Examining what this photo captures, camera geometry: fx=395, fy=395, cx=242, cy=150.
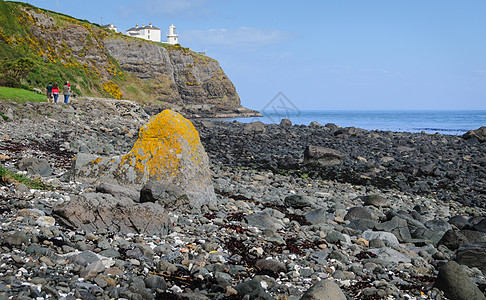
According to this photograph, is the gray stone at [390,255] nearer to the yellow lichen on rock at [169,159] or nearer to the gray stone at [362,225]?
the gray stone at [362,225]

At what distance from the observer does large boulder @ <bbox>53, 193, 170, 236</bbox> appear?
5145 millimetres

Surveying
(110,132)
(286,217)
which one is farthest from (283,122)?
(286,217)

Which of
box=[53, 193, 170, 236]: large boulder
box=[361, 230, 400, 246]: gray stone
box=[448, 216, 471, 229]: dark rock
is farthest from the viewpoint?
box=[448, 216, 471, 229]: dark rock

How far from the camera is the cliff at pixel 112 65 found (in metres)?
43.5

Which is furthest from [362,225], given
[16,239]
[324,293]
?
[16,239]

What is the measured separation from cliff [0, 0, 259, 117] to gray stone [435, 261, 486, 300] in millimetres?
34141

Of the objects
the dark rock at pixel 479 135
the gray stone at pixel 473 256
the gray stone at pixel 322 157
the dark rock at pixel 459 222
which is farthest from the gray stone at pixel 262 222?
the dark rock at pixel 479 135

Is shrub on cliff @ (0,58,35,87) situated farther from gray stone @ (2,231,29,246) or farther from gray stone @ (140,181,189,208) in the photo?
gray stone @ (2,231,29,246)

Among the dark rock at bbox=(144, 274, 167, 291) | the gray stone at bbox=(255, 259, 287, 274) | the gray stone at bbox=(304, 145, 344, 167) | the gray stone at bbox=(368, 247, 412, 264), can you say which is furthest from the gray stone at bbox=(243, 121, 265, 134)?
the dark rock at bbox=(144, 274, 167, 291)

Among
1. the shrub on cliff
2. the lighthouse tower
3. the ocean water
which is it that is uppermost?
the lighthouse tower

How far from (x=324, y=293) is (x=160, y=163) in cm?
458

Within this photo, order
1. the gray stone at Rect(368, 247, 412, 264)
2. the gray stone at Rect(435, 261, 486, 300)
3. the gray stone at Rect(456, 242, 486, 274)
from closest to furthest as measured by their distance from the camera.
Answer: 1. the gray stone at Rect(435, 261, 486, 300)
2. the gray stone at Rect(368, 247, 412, 264)
3. the gray stone at Rect(456, 242, 486, 274)

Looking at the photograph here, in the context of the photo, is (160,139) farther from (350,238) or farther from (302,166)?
(302,166)

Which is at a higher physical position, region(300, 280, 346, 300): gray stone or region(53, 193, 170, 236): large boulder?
region(53, 193, 170, 236): large boulder
